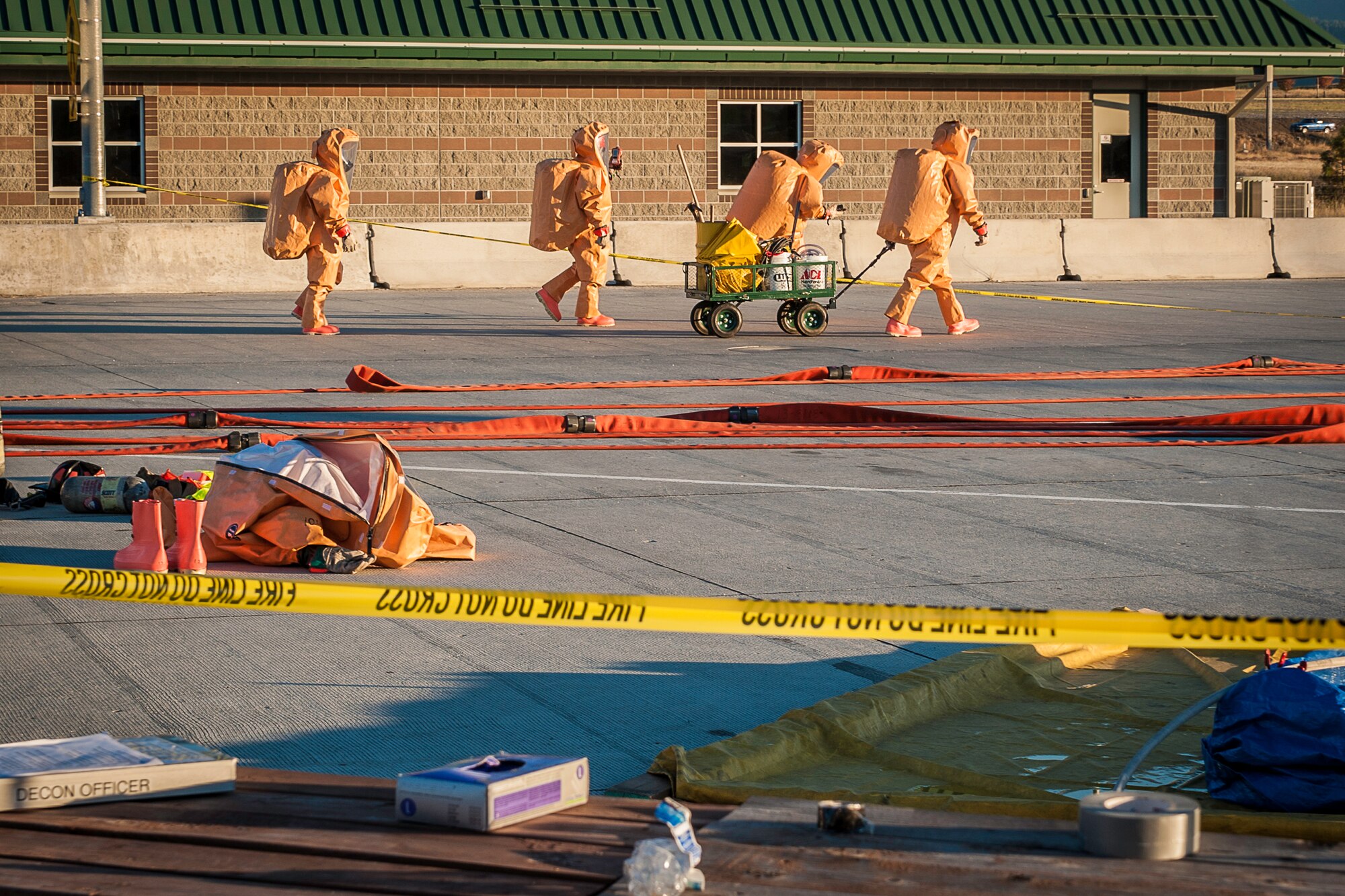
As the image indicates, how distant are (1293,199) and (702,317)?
28525 mm

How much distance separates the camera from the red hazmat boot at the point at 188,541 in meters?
6.99

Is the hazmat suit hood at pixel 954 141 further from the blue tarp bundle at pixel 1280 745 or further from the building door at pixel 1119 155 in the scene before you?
the building door at pixel 1119 155

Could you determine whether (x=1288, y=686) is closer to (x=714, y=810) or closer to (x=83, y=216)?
(x=714, y=810)

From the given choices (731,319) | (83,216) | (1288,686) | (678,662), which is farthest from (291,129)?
(1288,686)

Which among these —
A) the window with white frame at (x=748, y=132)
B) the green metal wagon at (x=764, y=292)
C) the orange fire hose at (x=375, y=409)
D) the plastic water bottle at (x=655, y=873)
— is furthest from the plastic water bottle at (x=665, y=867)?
the window with white frame at (x=748, y=132)

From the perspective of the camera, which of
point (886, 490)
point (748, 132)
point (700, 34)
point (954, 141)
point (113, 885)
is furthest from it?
point (748, 132)

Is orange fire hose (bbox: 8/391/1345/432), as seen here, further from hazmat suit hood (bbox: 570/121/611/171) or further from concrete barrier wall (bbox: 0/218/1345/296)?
concrete barrier wall (bbox: 0/218/1345/296)

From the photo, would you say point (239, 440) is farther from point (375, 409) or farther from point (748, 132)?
point (748, 132)

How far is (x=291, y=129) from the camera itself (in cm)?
3048

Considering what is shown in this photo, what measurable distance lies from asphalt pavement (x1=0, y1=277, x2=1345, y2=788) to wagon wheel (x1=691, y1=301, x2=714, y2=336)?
2.92 m

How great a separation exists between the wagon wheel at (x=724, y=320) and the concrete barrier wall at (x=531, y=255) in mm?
8583

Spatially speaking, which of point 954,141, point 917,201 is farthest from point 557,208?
point 954,141

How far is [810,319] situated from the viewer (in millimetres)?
19609

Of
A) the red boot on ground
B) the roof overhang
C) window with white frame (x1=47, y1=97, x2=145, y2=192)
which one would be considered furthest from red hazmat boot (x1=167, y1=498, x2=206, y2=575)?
window with white frame (x1=47, y1=97, x2=145, y2=192)
